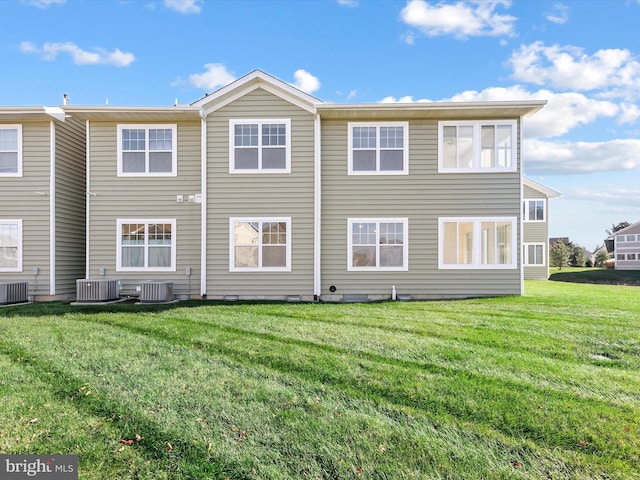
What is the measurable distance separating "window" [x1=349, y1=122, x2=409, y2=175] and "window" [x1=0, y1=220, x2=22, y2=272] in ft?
33.6

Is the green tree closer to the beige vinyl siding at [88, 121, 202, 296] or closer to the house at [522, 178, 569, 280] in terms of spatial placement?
the house at [522, 178, 569, 280]

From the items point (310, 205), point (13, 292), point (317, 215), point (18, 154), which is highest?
point (18, 154)

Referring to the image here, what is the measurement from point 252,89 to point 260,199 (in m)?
3.29

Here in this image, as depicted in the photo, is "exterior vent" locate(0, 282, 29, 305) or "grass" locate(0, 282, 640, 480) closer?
"grass" locate(0, 282, 640, 480)

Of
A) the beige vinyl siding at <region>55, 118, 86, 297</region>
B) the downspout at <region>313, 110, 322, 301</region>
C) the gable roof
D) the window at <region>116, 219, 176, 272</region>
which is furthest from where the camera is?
the beige vinyl siding at <region>55, 118, 86, 297</region>

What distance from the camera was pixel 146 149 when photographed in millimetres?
11781

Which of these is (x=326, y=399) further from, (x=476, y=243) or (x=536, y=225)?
(x=536, y=225)

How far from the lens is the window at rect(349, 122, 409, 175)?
38.2ft

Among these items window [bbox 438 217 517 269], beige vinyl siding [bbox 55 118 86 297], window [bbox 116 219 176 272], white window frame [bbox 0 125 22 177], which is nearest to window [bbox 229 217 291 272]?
window [bbox 116 219 176 272]

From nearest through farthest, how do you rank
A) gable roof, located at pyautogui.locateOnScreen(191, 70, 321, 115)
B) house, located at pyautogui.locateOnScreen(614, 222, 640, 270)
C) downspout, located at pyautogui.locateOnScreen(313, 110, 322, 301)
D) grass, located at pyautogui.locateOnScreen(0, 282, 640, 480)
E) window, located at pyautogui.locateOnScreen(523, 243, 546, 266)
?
grass, located at pyautogui.locateOnScreen(0, 282, 640, 480), gable roof, located at pyautogui.locateOnScreen(191, 70, 321, 115), downspout, located at pyautogui.locateOnScreen(313, 110, 322, 301), window, located at pyautogui.locateOnScreen(523, 243, 546, 266), house, located at pyautogui.locateOnScreen(614, 222, 640, 270)

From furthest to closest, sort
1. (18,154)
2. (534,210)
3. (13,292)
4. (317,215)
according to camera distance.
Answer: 1. (534,210)
2. (18,154)
3. (317,215)
4. (13,292)

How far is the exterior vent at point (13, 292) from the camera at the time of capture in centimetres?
1083

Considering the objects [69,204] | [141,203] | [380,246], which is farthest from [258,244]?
[69,204]

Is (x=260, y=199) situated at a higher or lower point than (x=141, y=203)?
higher
